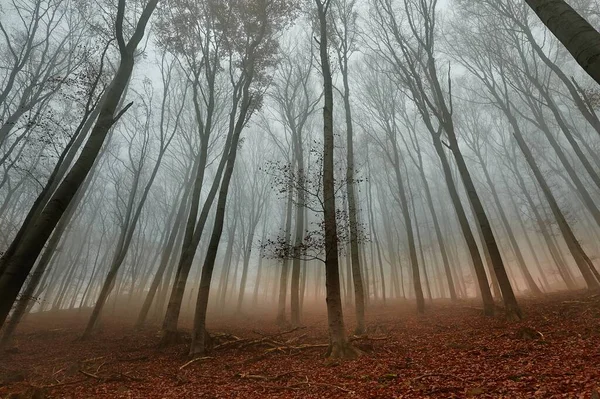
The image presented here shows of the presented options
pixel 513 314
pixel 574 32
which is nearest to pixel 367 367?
pixel 513 314

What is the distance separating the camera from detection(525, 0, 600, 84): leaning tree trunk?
109 inches

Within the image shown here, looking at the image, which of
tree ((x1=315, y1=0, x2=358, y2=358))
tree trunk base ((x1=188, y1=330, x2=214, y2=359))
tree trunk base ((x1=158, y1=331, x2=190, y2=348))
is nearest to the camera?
tree ((x1=315, y1=0, x2=358, y2=358))

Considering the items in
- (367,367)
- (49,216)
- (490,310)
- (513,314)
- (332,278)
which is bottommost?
(367,367)

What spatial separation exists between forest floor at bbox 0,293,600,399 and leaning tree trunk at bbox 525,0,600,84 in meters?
3.24

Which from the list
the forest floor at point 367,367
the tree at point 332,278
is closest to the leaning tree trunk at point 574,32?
the forest floor at point 367,367

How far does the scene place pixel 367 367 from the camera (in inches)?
210

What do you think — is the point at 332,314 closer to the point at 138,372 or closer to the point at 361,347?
the point at 361,347

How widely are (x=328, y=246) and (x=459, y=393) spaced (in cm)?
375

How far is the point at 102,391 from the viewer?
505cm

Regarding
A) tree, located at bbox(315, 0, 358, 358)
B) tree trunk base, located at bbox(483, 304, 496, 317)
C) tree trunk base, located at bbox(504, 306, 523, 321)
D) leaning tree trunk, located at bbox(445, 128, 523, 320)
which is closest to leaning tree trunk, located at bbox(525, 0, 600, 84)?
tree, located at bbox(315, 0, 358, 358)

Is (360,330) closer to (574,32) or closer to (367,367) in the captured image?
(367,367)

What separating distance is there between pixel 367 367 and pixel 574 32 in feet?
18.7

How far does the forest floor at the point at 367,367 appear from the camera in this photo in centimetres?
381

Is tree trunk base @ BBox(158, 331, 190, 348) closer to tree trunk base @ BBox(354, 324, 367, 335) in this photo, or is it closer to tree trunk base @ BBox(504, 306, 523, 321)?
tree trunk base @ BBox(354, 324, 367, 335)
